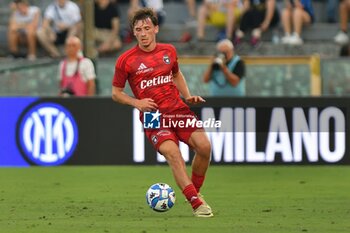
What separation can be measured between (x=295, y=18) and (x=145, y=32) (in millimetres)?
11402

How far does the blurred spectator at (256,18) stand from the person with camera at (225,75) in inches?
155

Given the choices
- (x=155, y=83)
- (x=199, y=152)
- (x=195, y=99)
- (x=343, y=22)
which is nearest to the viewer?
(x=195, y=99)

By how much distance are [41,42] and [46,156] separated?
18.1ft

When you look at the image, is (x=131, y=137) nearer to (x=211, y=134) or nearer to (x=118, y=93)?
(x=211, y=134)

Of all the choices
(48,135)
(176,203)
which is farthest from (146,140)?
(176,203)

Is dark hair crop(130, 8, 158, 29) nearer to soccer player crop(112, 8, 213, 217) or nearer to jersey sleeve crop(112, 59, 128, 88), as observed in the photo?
soccer player crop(112, 8, 213, 217)

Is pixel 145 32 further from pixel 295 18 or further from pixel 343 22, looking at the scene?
pixel 343 22

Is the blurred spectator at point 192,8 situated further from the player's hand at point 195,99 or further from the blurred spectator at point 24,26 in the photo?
the player's hand at point 195,99

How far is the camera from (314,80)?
66.4 feet

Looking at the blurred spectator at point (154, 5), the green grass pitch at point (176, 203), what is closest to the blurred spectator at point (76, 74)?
the green grass pitch at point (176, 203)

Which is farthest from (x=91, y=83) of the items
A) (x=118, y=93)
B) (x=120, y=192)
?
(x=118, y=93)

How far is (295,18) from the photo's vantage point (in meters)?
23.8

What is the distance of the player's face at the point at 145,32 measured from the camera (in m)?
12.7

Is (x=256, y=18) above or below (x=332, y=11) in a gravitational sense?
below
